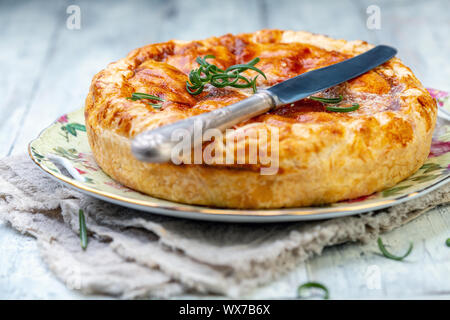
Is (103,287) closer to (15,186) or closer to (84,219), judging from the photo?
(84,219)

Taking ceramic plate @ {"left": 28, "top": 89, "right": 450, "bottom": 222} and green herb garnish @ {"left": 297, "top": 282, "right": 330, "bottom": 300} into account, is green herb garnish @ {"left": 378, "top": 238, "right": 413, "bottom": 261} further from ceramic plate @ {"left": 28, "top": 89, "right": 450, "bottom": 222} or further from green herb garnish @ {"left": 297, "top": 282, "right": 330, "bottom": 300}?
green herb garnish @ {"left": 297, "top": 282, "right": 330, "bottom": 300}

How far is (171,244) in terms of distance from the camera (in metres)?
2.21

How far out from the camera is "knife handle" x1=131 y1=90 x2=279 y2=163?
81.1 inches

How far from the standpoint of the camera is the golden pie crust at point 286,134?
2.28 m

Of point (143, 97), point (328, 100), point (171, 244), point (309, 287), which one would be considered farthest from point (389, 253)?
point (143, 97)

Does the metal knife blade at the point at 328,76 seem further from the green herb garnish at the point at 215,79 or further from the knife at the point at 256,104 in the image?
the green herb garnish at the point at 215,79

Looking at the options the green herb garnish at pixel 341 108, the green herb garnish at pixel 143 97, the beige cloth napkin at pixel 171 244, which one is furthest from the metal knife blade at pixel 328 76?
the beige cloth napkin at pixel 171 244

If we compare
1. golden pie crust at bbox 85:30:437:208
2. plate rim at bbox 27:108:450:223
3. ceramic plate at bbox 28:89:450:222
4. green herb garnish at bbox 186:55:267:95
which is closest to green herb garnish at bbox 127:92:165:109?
golden pie crust at bbox 85:30:437:208

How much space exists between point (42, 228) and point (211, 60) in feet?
4.21

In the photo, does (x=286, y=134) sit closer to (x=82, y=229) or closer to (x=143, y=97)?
(x=143, y=97)

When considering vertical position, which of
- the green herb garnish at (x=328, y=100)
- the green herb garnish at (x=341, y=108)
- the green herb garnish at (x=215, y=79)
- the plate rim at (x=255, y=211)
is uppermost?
the green herb garnish at (x=215, y=79)

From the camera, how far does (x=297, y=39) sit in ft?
11.8

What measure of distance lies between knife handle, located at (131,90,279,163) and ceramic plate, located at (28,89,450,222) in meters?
0.24

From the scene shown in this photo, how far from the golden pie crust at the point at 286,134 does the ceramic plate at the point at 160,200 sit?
0.06 meters
